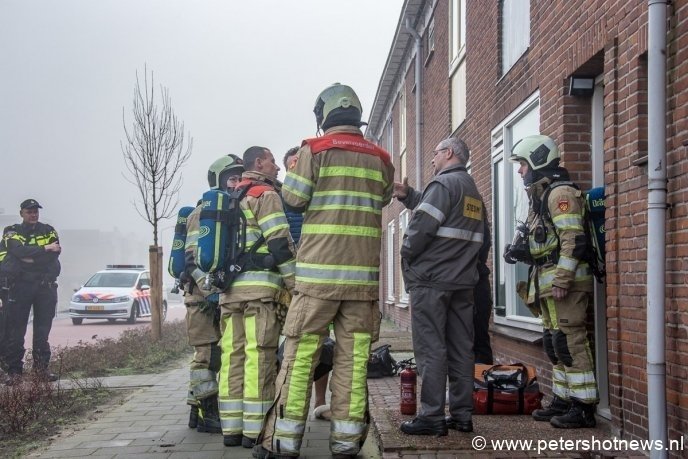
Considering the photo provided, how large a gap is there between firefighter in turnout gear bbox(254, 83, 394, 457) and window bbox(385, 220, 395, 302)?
15514mm

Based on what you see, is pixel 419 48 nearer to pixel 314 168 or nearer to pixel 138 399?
pixel 138 399

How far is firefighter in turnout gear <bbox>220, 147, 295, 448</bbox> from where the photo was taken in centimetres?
501

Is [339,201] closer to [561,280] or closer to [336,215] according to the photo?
[336,215]

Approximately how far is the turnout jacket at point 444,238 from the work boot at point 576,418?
Result: 110 centimetres

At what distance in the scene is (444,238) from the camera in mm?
5062

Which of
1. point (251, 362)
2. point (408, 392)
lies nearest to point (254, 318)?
point (251, 362)

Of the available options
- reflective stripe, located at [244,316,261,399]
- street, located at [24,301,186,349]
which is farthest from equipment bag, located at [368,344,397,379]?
street, located at [24,301,186,349]

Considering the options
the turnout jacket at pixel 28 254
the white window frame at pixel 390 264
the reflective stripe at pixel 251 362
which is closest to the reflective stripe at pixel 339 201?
the reflective stripe at pixel 251 362

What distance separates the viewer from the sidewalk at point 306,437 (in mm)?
4570

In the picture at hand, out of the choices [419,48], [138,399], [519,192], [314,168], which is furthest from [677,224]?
[419,48]

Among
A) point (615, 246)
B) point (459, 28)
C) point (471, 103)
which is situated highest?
point (459, 28)

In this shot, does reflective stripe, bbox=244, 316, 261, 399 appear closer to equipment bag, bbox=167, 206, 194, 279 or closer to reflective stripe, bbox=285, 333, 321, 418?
reflective stripe, bbox=285, 333, 321, 418

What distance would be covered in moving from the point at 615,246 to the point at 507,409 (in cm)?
159

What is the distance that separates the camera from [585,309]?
201 inches
